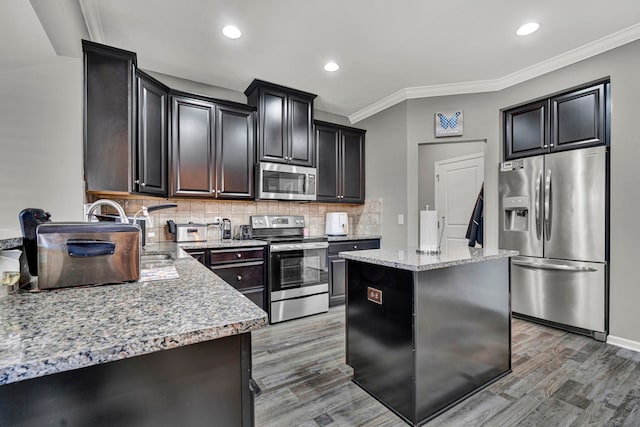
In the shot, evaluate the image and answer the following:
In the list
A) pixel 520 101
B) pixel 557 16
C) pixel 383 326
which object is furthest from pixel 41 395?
pixel 520 101

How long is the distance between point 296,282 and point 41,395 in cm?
273

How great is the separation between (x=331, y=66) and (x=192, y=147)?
164 cm

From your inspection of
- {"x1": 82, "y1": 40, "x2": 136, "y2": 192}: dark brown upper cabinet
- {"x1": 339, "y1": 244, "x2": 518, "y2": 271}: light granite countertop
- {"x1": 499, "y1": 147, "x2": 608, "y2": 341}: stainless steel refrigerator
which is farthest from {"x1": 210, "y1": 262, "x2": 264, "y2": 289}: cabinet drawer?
{"x1": 499, "y1": 147, "x2": 608, "y2": 341}: stainless steel refrigerator

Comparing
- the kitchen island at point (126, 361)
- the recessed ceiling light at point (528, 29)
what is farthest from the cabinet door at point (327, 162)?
the kitchen island at point (126, 361)

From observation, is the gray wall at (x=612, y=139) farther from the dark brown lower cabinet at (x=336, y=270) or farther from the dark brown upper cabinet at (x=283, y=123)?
the dark brown upper cabinet at (x=283, y=123)

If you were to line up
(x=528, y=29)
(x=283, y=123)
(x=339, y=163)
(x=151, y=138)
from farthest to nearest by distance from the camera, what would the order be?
1. (x=339, y=163)
2. (x=283, y=123)
3. (x=151, y=138)
4. (x=528, y=29)

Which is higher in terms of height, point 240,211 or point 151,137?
point 151,137

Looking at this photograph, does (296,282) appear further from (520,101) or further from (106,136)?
(520,101)

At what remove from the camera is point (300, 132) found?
140 inches

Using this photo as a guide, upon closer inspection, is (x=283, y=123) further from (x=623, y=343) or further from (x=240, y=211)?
(x=623, y=343)

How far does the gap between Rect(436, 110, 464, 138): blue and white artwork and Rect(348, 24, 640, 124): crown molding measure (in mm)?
230

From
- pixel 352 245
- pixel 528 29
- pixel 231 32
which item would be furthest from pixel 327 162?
pixel 528 29

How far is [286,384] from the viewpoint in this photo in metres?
1.96

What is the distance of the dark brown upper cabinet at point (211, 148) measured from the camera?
9.70 feet
